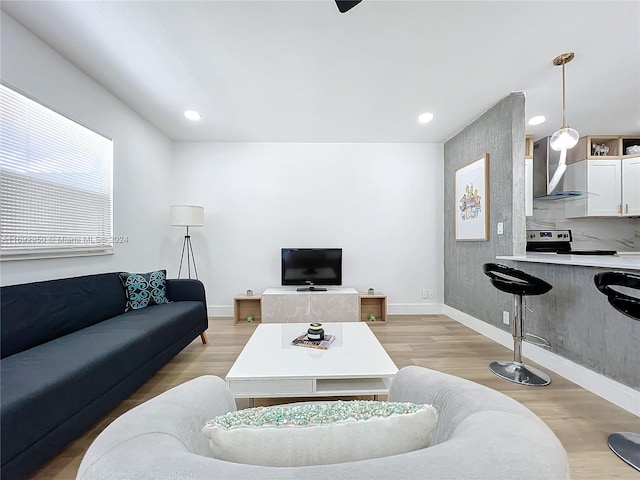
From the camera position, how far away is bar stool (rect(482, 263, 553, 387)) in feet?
6.81

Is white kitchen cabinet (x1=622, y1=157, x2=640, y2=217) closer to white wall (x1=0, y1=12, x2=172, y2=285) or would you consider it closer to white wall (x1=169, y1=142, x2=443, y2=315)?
white wall (x1=169, y1=142, x2=443, y2=315)

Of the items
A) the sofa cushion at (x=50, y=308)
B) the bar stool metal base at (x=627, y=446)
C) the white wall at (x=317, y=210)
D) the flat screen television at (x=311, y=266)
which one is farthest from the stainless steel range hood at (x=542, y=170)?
the sofa cushion at (x=50, y=308)

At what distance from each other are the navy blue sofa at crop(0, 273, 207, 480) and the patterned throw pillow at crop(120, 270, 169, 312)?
0.07 metres

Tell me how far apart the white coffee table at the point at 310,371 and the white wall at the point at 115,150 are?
170 cm

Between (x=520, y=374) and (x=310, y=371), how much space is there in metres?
1.75

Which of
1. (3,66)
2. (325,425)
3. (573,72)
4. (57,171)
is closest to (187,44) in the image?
(3,66)

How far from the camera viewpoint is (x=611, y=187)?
373 centimetres

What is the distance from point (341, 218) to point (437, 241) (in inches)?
57.5

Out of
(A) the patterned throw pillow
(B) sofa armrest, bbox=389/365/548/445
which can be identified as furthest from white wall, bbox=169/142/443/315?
(B) sofa armrest, bbox=389/365/548/445

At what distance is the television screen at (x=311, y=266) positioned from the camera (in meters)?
3.87

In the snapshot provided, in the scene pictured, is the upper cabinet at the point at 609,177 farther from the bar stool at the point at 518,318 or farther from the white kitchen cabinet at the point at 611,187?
the bar stool at the point at 518,318

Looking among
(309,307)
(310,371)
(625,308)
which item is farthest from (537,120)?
(310,371)

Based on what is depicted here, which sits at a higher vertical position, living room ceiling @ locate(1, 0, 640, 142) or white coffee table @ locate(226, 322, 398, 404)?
living room ceiling @ locate(1, 0, 640, 142)

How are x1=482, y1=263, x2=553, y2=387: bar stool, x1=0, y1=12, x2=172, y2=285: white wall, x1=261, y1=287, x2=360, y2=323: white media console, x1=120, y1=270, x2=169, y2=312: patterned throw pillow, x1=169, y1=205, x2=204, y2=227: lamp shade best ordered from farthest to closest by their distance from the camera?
x1=261, y1=287, x2=360, y2=323: white media console, x1=169, y1=205, x2=204, y2=227: lamp shade, x1=120, y1=270, x2=169, y2=312: patterned throw pillow, x1=482, y1=263, x2=553, y2=387: bar stool, x1=0, y1=12, x2=172, y2=285: white wall
